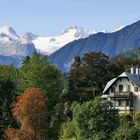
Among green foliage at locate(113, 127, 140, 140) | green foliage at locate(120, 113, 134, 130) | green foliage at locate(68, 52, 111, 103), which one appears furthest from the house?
green foliage at locate(113, 127, 140, 140)

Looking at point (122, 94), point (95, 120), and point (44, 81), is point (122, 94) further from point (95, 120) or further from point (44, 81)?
point (95, 120)

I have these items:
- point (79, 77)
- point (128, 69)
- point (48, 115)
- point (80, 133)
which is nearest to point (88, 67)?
point (79, 77)

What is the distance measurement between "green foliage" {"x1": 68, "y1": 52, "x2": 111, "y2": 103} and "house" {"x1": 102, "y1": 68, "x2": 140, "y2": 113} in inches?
278

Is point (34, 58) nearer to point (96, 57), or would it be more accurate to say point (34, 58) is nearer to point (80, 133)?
point (96, 57)

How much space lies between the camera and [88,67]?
92.6 m

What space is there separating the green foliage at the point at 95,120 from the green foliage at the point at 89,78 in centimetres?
2964

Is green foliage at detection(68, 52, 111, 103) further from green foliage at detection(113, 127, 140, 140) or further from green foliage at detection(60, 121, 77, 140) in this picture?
green foliage at detection(113, 127, 140, 140)

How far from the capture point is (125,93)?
83438mm

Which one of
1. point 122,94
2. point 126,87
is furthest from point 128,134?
point 126,87

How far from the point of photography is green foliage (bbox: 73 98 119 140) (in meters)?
60.6

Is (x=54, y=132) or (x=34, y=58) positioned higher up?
(x=34, y=58)

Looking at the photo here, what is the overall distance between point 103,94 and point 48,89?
28.8ft

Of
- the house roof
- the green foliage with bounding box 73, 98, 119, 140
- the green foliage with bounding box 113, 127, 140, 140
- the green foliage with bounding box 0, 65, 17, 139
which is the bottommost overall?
the green foliage with bounding box 113, 127, 140, 140

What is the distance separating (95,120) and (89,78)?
32.6 m
